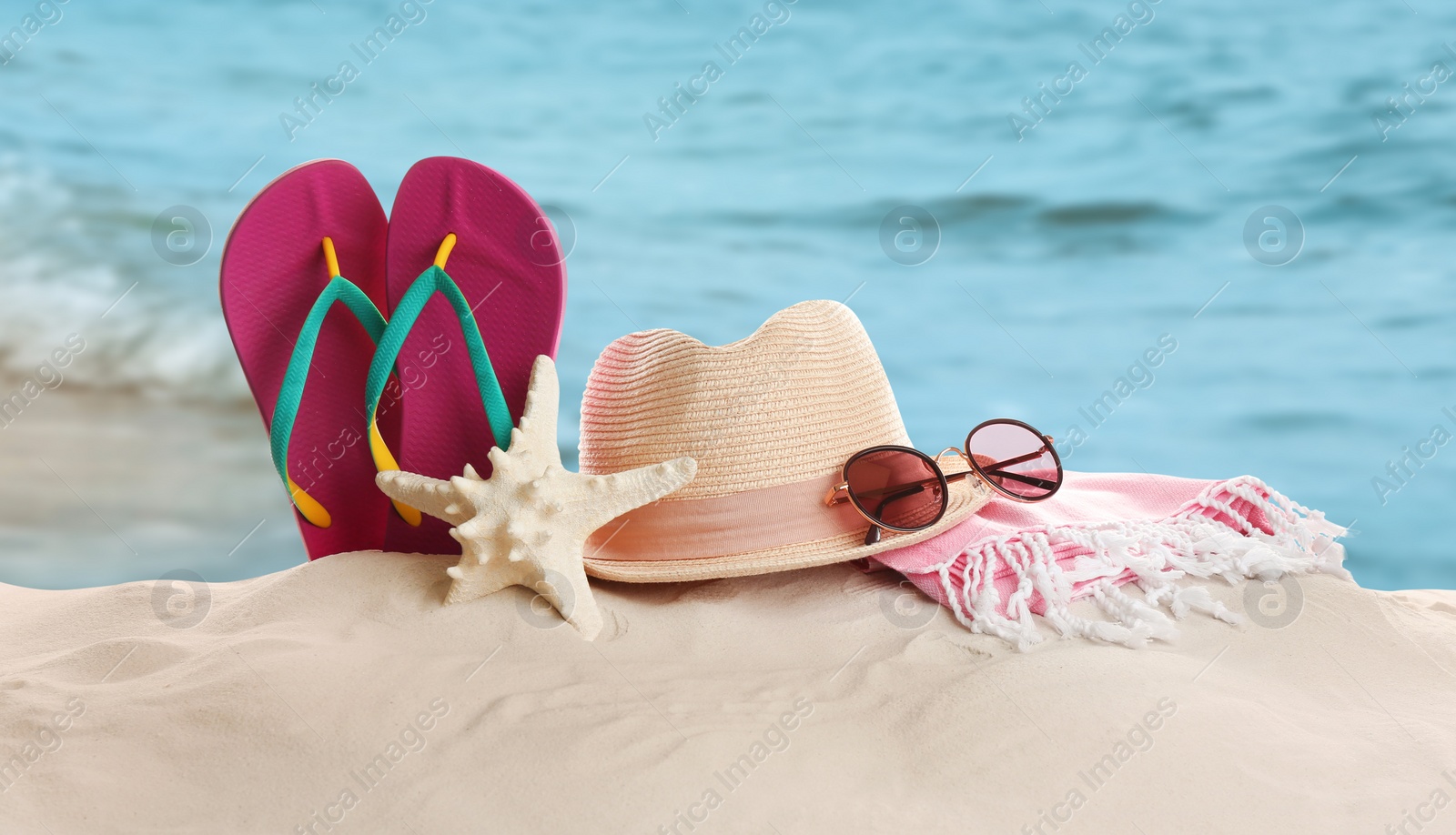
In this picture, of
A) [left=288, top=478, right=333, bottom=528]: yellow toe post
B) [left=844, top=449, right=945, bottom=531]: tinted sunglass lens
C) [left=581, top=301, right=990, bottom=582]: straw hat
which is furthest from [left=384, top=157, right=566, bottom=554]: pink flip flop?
[left=844, top=449, right=945, bottom=531]: tinted sunglass lens

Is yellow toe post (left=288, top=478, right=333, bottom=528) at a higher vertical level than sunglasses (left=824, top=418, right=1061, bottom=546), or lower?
lower

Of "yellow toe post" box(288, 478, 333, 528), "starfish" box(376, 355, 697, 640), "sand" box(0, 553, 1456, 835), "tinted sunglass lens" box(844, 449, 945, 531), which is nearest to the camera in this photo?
"sand" box(0, 553, 1456, 835)

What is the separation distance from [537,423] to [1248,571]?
1196 mm

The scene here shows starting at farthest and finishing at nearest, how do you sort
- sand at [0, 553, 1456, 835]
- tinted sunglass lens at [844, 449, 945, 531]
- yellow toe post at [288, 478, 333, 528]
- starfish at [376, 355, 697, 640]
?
yellow toe post at [288, 478, 333, 528] < tinted sunglass lens at [844, 449, 945, 531] < starfish at [376, 355, 697, 640] < sand at [0, 553, 1456, 835]

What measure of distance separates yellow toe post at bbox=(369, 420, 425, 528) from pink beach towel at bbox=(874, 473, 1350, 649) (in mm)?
807

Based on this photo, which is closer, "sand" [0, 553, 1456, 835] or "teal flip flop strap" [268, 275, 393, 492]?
"sand" [0, 553, 1456, 835]

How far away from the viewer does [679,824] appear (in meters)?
0.94

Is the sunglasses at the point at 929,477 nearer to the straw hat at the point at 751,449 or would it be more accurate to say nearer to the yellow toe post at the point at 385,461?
the straw hat at the point at 751,449

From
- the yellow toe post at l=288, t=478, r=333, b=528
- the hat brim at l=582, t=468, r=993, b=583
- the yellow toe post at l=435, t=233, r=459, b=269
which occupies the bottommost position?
the yellow toe post at l=288, t=478, r=333, b=528

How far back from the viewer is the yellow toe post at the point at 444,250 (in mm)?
1616

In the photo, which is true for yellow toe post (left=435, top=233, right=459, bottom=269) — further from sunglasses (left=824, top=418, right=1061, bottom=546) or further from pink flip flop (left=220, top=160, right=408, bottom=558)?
sunglasses (left=824, top=418, right=1061, bottom=546)

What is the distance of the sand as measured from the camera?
979 mm

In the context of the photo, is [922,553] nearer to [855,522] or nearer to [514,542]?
[855,522]

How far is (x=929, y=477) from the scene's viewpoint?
1.50 metres
